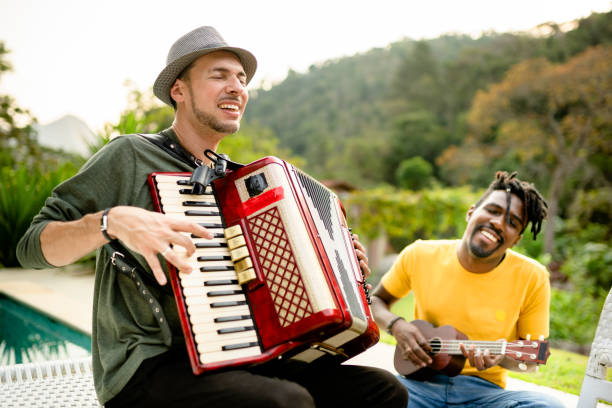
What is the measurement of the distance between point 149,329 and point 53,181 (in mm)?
5372

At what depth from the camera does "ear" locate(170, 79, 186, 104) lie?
5.93ft

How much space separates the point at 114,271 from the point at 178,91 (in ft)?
2.37

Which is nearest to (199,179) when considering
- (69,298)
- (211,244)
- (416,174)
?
(211,244)

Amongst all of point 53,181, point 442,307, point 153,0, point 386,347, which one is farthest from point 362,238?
point 153,0

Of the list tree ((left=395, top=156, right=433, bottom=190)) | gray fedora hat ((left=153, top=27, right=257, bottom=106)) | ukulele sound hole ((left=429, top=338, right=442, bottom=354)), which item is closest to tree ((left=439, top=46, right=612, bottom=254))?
tree ((left=395, top=156, right=433, bottom=190))

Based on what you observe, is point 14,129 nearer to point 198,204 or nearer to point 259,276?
point 198,204

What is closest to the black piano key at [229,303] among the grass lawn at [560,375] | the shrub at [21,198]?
the grass lawn at [560,375]

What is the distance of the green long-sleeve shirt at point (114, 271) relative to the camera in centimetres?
143

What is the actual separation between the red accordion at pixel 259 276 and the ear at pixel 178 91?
45 centimetres

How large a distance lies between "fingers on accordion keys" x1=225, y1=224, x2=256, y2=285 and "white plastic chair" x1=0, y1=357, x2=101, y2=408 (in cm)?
128

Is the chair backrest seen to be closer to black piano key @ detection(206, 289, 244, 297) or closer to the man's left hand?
the man's left hand

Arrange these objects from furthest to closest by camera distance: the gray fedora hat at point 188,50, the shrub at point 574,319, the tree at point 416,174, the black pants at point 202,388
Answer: the tree at point 416,174
the shrub at point 574,319
the gray fedora hat at point 188,50
the black pants at point 202,388

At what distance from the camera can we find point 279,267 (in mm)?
1426

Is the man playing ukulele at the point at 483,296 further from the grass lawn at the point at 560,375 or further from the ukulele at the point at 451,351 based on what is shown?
the grass lawn at the point at 560,375
